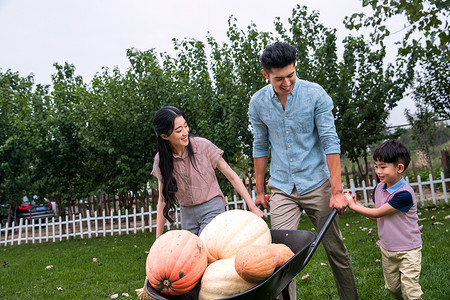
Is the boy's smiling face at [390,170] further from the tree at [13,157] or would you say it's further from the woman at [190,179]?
the tree at [13,157]

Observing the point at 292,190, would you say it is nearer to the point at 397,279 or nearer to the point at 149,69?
the point at 397,279

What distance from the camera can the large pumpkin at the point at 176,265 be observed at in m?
1.64

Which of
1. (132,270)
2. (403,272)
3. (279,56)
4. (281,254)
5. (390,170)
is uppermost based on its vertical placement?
(279,56)

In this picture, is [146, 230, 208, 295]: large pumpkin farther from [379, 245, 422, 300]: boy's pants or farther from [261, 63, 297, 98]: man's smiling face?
[379, 245, 422, 300]: boy's pants

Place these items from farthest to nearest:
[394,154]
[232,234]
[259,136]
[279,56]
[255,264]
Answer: [259,136] → [394,154] → [279,56] → [232,234] → [255,264]

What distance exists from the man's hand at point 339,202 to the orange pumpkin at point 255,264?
1.11m

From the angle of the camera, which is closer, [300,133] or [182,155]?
[300,133]

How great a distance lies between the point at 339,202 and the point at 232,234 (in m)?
1.04

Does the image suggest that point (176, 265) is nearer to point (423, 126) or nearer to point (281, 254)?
point (281, 254)

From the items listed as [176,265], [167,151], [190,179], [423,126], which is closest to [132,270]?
[190,179]

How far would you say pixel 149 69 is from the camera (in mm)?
10539

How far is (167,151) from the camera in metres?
2.92

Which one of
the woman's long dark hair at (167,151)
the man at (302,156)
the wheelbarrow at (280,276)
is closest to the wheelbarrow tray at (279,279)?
the wheelbarrow at (280,276)

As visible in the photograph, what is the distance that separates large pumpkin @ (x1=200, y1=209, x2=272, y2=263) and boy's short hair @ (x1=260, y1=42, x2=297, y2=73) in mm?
1053
